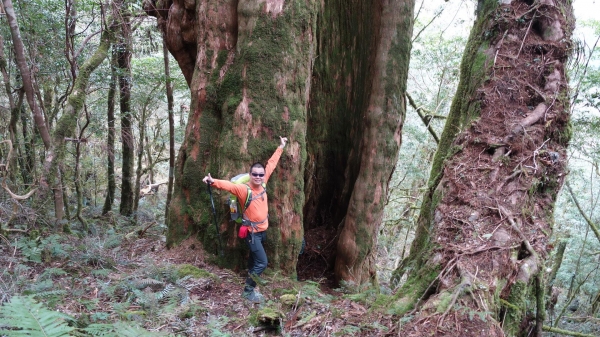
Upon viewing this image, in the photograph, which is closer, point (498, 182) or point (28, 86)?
point (498, 182)

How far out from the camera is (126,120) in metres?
12.8

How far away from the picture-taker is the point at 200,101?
20.0ft

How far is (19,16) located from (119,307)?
8.33 m

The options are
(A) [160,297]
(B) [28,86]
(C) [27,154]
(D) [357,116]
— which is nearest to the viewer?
(A) [160,297]

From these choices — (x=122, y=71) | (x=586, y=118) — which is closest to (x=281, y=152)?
(x=122, y=71)

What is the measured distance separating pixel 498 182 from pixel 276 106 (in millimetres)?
3153

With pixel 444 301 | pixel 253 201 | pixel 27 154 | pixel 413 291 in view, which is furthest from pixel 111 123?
pixel 444 301

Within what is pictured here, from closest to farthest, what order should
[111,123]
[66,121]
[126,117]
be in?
1. [66,121]
2. [111,123]
3. [126,117]

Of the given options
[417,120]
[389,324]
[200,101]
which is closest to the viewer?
[389,324]

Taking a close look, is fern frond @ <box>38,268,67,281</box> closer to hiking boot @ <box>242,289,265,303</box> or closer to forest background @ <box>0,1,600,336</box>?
forest background @ <box>0,1,600,336</box>

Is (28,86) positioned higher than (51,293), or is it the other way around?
(28,86)

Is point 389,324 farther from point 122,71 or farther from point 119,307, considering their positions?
point 122,71

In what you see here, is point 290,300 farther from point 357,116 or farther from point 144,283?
point 357,116

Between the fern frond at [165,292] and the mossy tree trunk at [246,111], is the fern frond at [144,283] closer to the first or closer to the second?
the fern frond at [165,292]
